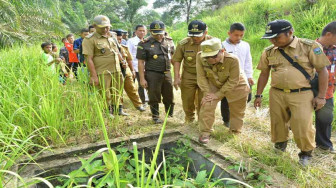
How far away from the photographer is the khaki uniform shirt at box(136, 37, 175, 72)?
3.37 metres

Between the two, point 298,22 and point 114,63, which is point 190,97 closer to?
point 114,63

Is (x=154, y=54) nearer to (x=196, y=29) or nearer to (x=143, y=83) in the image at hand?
(x=143, y=83)

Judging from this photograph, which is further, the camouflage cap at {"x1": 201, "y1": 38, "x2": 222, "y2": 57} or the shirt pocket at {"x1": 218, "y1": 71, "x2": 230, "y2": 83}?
the shirt pocket at {"x1": 218, "y1": 71, "x2": 230, "y2": 83}

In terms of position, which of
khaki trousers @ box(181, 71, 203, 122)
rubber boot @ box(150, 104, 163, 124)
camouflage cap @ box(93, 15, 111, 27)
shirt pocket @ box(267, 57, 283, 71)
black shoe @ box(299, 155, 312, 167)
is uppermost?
camouflage cap @ box(93, 15, 111, 27)

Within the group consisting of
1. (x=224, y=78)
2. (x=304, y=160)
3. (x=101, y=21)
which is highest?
(x=101, y=21)

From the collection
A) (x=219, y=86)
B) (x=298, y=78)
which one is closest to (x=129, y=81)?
(x=219, y=86)

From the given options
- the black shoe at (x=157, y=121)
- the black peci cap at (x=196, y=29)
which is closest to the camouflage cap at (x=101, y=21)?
the black peci cap at (x=196, y=29)

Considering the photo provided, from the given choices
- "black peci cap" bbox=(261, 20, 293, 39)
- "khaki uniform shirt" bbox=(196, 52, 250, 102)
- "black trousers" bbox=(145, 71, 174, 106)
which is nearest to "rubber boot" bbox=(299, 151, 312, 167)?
"khaki uniform shirt" bbox=(196, 52, 250, 102)

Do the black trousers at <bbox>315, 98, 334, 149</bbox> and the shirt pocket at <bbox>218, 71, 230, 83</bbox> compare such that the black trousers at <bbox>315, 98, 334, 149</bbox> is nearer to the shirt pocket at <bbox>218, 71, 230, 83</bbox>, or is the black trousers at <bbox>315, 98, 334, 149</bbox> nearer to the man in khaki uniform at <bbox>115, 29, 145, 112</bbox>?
the shirt pocket at <bbox>218, 71, 230, 83</bbox>

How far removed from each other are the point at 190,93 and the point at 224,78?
0.68 meters

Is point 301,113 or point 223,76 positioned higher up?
point 223,76

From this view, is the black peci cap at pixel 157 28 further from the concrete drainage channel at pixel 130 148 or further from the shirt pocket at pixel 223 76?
the concrete drainage channel at pixel 130 148

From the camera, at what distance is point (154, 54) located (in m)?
3.37

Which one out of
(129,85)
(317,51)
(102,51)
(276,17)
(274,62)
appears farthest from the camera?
(276,17)
